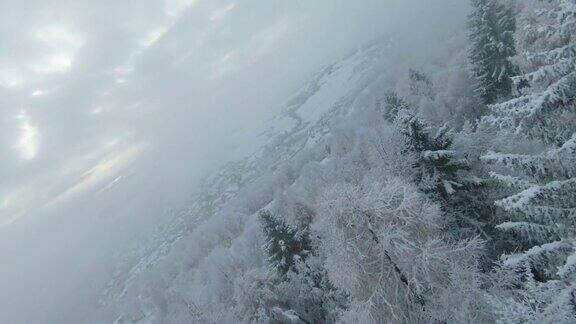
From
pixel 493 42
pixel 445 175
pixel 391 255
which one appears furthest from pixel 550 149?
pixel 493 42

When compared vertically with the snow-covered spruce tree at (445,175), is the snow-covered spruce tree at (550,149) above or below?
above

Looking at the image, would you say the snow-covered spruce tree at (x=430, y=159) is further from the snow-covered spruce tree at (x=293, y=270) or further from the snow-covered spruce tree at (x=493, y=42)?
the snow-covered spruce tree at (x=493, y=42)

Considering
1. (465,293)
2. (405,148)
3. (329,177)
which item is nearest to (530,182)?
(465,293)

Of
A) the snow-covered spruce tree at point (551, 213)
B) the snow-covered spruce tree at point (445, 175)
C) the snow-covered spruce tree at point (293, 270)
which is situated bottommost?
the snow-covered spruce tree at point (293, 270)

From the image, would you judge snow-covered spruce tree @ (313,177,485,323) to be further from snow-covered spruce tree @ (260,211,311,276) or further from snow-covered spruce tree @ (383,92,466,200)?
snow-covered spruce tree @ (260,211,311,276)

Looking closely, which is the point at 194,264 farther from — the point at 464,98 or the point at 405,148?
the point at 405,148

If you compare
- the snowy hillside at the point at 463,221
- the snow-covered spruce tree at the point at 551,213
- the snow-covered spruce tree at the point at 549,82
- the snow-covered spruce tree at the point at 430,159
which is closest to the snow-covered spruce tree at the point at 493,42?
the snowy hillside at the point at 463,221
